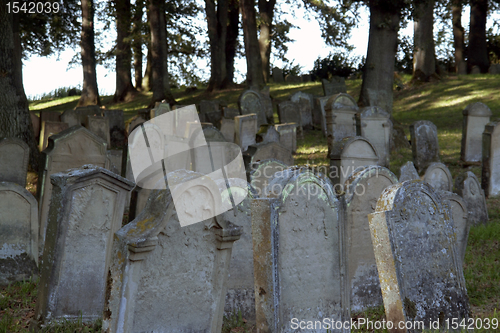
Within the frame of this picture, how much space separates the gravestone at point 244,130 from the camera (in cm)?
1055

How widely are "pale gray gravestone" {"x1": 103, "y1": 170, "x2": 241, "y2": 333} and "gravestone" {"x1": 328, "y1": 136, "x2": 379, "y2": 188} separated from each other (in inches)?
154

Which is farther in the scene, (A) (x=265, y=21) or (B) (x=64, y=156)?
(A) (x=265, y=21)

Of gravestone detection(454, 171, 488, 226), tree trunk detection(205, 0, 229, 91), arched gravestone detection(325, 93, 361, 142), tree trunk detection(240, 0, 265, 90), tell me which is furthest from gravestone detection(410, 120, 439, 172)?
tree trunk detection(205, 0, 229, 91)

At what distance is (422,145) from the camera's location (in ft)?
31.5

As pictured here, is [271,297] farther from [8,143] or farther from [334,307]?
[8,143]

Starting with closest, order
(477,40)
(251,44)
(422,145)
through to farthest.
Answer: (422,145) < (251,44) < (477,40)

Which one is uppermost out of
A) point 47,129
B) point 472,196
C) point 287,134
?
point 287,134

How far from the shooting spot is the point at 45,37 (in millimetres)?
21797

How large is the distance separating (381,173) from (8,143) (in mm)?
5229

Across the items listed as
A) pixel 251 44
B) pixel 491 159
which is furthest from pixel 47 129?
pixel 251 44

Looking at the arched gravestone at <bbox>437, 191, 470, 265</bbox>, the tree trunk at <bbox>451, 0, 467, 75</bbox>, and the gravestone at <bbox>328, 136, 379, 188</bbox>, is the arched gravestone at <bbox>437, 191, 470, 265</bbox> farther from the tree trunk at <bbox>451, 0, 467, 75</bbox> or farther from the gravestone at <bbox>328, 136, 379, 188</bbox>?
the tree trunk at <bbox>451, 0, 467, 75</bbox>

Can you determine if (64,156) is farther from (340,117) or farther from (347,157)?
(340,117)

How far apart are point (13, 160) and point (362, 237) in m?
5.08

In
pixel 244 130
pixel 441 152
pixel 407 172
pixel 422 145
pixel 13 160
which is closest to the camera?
pixel 13 160
